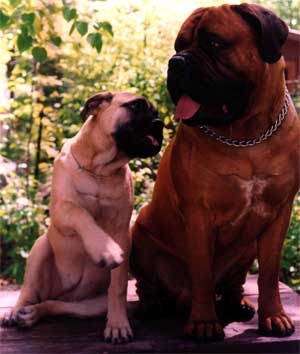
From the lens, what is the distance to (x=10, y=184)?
15.2ft

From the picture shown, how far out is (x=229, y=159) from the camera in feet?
7.00

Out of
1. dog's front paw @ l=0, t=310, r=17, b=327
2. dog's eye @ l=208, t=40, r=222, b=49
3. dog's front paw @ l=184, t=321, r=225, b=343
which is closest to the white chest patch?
dog's front paw @ l=184, t=321, r=225, b=343

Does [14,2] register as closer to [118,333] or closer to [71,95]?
[118,333]

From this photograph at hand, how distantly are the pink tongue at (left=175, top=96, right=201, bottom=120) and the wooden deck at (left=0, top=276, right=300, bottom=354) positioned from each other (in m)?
0.80

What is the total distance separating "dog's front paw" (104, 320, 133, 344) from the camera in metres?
2.14

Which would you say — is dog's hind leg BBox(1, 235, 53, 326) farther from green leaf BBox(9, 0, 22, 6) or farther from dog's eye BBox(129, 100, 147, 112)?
green leaf BBox(9, 0, 22, 6)

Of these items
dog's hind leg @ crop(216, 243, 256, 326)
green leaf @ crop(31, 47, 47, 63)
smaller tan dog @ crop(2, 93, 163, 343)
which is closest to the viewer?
smaller tan dog @ crop(2, 93, 163, 343)

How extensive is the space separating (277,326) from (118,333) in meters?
0.58

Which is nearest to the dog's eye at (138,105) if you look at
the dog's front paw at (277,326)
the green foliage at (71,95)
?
the dog's front paw at (277,326)

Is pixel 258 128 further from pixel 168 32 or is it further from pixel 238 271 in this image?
pixel 168 32

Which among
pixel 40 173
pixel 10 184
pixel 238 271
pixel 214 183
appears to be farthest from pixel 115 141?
pixel 40 173

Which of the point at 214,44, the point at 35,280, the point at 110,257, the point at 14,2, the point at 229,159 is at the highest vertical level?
the point at 14,2

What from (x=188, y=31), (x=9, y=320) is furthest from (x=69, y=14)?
(x=9, y=320)

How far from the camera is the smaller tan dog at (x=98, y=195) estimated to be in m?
2.17
